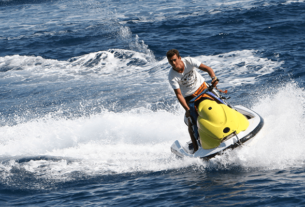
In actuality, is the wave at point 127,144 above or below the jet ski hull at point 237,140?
below

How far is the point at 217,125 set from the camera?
586 centimetres

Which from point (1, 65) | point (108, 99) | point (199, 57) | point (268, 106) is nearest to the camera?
point (268, 106)

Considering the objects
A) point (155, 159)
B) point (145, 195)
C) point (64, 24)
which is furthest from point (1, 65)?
point (145, 195)

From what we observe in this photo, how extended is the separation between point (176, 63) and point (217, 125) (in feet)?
3.83

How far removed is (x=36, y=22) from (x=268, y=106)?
21110mm

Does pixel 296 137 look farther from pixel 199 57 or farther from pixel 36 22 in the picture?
pixel 36 22

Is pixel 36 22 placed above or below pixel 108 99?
above

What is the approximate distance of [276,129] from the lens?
20.0 ft

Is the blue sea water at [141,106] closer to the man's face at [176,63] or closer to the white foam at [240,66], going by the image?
the white foam at [240,66]

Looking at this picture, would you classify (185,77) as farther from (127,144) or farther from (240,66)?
(240,66)

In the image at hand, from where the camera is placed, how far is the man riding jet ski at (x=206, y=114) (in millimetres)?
5801

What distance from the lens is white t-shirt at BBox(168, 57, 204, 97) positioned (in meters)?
5.86

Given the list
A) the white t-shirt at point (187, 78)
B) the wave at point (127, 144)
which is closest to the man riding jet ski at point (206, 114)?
the white t-shirt at point (187, 78)

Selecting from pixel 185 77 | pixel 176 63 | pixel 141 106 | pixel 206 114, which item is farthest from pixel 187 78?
pixel 141 106
